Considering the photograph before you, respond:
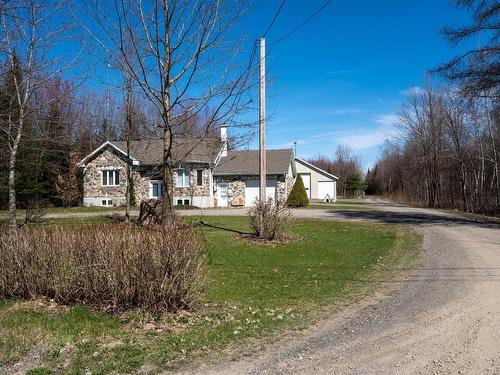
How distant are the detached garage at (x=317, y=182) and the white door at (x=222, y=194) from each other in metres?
20.8

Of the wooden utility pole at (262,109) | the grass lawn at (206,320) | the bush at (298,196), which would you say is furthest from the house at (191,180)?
the grass lawn at (206,320)

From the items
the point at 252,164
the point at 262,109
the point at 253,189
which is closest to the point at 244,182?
the point at 253,189

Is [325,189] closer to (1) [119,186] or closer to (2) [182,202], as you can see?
(2) [182,202]

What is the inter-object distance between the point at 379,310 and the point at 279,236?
7.53m

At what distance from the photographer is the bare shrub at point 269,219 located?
43.6 ft

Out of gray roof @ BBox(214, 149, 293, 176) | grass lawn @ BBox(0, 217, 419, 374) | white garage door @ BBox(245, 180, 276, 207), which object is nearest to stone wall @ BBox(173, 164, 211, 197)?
gray roof @ BBox(214, 149, 293, 176)

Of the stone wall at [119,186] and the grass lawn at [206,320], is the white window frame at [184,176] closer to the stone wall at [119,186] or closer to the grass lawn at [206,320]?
the stone wall at [119,186]

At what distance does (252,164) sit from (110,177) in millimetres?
11595

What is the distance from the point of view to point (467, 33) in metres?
19.4

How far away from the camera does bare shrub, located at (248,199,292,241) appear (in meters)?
13.3

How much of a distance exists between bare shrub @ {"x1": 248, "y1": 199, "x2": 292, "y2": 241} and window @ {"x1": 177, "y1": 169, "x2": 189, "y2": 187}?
2032cm

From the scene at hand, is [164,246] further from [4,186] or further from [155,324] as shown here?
[4,186]

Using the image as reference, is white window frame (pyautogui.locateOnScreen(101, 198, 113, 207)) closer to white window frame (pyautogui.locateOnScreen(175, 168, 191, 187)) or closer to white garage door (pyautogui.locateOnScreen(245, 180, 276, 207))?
white window frame (pyautogui.locateOnScreen(175, 168, 191, 187))

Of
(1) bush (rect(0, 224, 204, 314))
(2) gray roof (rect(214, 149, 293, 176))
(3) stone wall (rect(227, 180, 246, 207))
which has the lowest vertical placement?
(1) bush (rect(0, 224, 204, 314))
